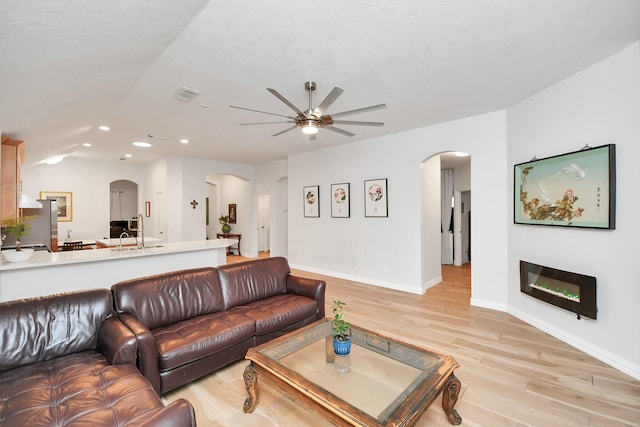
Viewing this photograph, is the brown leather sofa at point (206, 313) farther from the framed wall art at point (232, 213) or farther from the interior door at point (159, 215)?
the framed wall art at point (232, 213)

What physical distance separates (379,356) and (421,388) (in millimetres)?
575

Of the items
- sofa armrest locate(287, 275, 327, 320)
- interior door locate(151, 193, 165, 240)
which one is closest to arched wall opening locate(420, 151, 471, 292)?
sofa armrest locate(287, 275, 327, 320)

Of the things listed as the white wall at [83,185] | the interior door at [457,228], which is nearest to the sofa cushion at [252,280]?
the interior door at [457,228]

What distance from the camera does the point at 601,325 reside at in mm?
2768

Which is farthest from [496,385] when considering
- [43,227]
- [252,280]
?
[43,227]

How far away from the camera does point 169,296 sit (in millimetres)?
2697

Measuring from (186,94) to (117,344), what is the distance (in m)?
2.72

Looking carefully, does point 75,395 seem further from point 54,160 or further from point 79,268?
point 54,160

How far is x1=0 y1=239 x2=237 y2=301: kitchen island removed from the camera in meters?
2.84

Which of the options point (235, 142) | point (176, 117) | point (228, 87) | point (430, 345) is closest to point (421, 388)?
point (430, 345)

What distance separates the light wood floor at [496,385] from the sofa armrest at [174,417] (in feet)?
2.84

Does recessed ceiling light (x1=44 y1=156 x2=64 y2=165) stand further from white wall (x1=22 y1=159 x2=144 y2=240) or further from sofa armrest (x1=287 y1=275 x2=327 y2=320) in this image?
sofa armrest (x1=287 y1=275 x2=327 y2=320)

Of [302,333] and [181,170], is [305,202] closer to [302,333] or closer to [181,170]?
[181,170]

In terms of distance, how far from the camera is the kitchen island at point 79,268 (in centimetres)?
284
